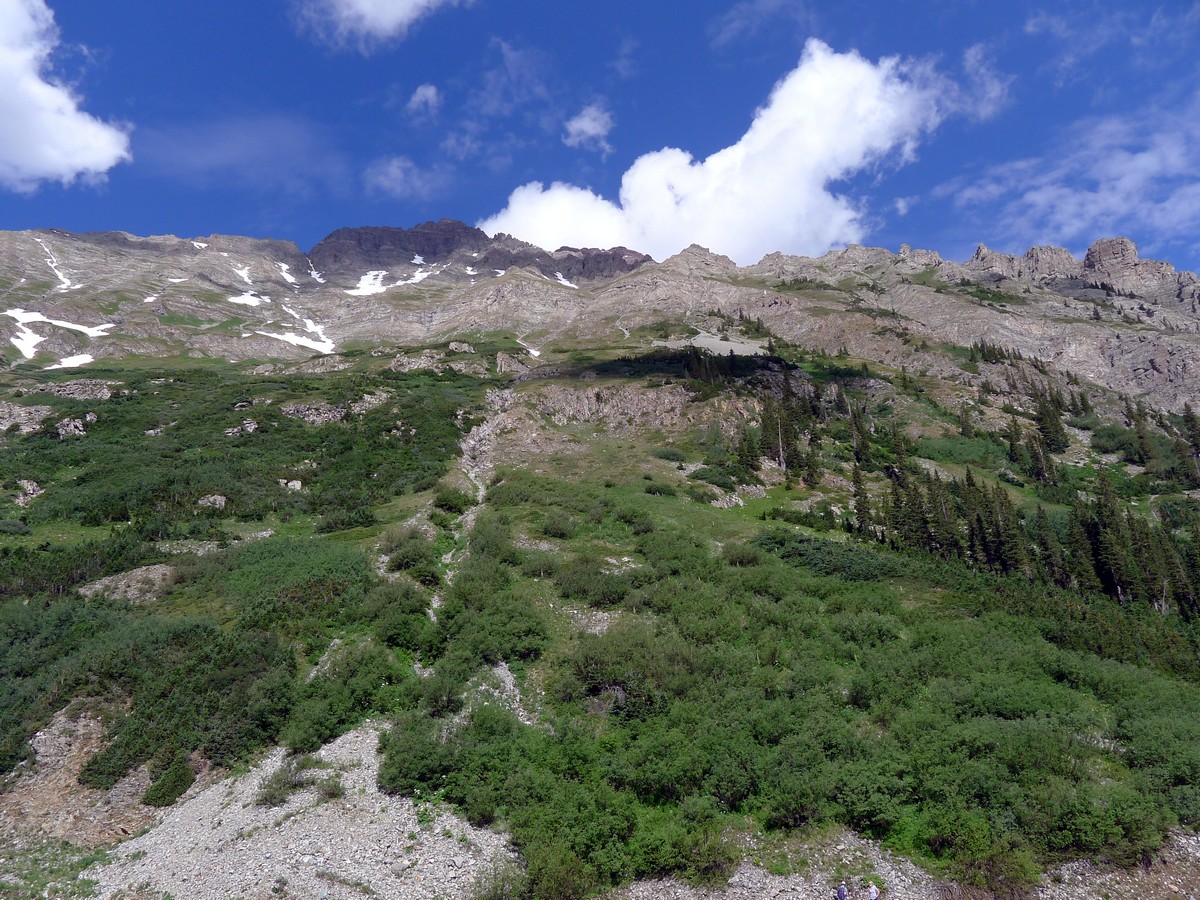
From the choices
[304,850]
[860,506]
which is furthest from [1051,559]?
[304,850]

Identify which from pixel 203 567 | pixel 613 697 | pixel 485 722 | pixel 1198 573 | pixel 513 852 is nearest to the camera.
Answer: pixel 513 852

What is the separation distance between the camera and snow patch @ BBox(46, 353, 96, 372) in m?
126

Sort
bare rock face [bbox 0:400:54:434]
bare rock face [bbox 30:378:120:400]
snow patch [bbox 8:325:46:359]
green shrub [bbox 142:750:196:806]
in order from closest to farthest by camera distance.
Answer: green shrub [bbox 142:750:196:806] < bare rock face [bbox 0:400:54:434] < bare rock face [bbox 30:378:120:400] < snow patch [bbox 8:325:46:359]

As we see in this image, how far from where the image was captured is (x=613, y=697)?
24.4 meters

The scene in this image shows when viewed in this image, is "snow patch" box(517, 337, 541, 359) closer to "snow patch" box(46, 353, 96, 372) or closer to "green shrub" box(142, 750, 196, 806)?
"snow patch" box(46, 353, 96, 372)

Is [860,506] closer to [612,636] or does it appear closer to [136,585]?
[612,636]

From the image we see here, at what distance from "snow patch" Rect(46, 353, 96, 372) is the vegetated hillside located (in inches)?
2696

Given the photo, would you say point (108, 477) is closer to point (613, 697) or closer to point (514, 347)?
point (613, 697)

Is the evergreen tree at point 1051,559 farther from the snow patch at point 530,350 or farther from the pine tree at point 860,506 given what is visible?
the snow patch at point 530,350

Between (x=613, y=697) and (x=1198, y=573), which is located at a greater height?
(x=1198, y=573)

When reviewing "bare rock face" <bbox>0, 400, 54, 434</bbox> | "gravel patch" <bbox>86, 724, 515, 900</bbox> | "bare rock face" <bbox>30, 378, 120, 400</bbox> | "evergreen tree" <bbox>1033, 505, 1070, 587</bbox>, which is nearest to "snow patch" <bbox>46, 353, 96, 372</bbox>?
"bare rock face" <bbox>30, 378, 120, 400</bbox>

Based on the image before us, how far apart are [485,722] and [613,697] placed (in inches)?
217

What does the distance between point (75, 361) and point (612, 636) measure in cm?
16301

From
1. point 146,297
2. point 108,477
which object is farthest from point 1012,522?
point 146,297
